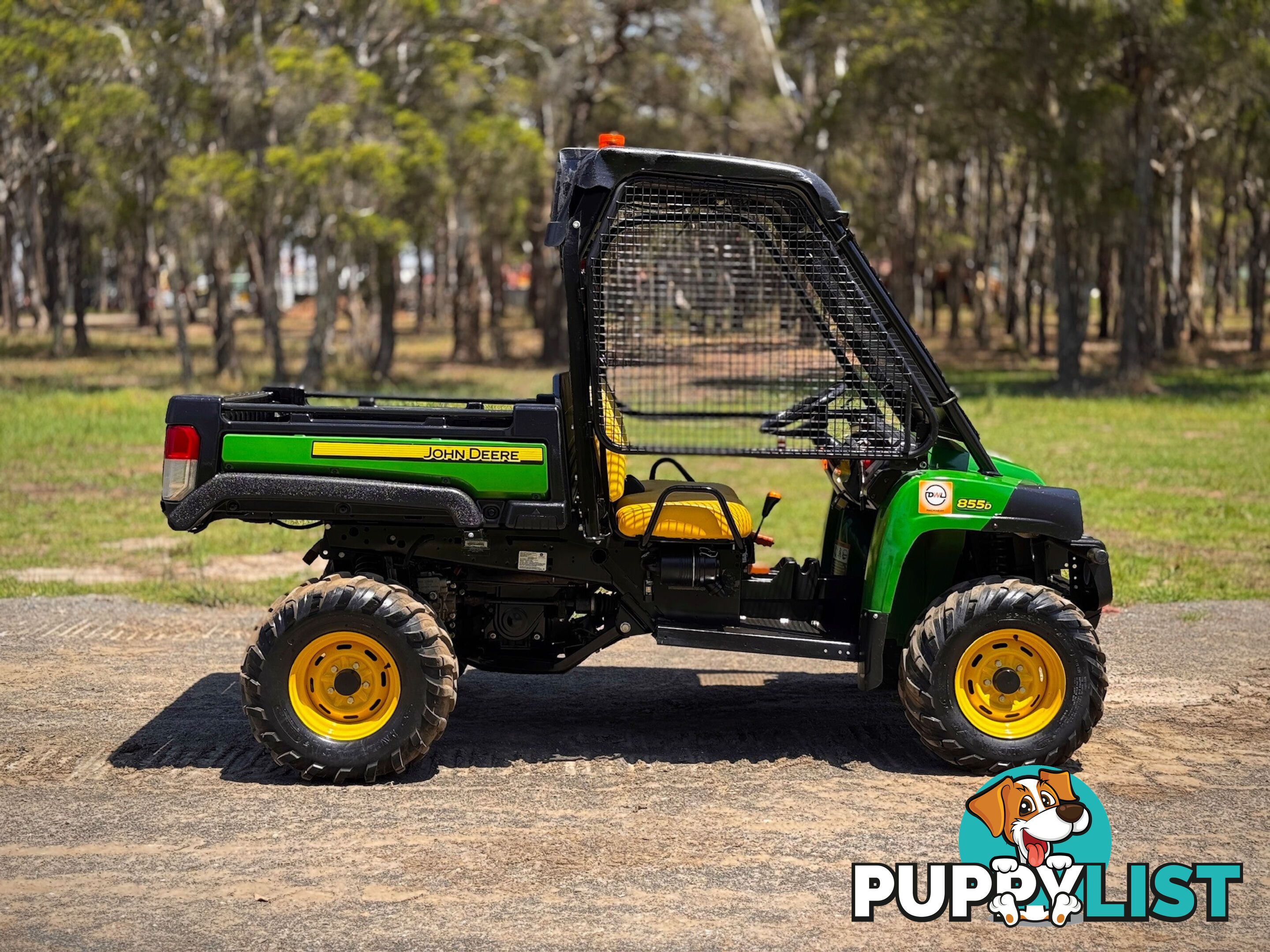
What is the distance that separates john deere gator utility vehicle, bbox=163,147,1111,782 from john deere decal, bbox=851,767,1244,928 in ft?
2.41

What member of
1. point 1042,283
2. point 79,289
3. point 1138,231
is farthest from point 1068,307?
point 79,289

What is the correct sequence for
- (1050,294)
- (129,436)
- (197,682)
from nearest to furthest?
(197,682) → (129,436) → (1050,294)

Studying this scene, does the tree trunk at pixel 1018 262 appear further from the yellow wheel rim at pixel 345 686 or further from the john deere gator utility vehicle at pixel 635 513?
the yellow wheel rim at pixel 345 686

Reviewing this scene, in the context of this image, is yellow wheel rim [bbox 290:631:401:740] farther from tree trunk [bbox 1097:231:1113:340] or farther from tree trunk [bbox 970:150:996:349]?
tree trunk [bbox 1097:231:1113:340]

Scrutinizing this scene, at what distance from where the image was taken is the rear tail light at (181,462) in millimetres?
6109

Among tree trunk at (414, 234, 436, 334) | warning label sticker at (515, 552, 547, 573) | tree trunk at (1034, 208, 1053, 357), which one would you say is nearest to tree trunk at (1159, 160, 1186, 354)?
tree trunk at (1034, 208, 1053, 357)

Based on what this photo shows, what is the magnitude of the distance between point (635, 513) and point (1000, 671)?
1.66 meters

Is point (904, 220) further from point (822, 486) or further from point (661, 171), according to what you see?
point (661, 171)

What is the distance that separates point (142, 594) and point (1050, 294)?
2837 inches

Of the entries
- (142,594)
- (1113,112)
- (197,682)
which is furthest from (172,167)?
(197,682)

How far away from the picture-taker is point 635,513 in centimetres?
637

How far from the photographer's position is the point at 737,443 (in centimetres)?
679

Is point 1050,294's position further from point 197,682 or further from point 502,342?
point 197,682

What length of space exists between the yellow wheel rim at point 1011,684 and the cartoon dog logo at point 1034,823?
0.35 meters
